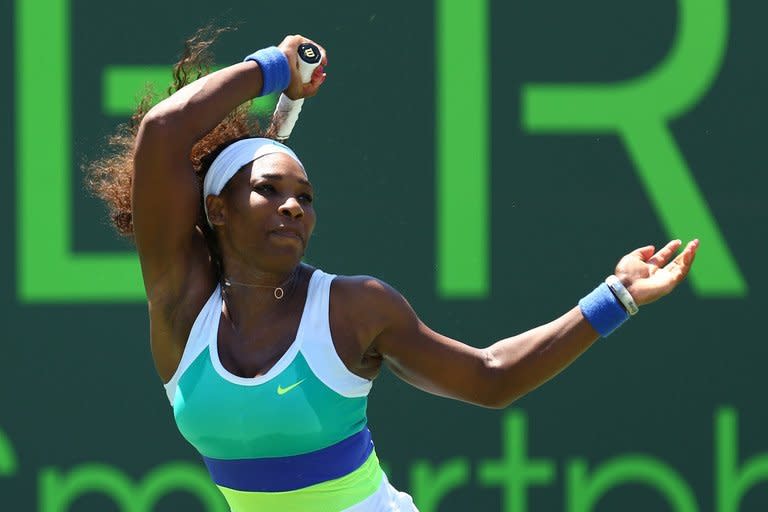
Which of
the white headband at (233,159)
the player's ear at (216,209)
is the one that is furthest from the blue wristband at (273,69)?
the player's ear at (216,209)

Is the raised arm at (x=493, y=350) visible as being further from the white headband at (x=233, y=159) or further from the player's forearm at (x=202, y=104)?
the player's forearm at (x=202, y=104)

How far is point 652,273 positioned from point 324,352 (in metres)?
0.70

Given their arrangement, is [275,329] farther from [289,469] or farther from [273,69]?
[273,69]

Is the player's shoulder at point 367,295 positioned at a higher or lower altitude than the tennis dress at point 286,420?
higher

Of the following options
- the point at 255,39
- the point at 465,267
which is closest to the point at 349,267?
the point at 465,267

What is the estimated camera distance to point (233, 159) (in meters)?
3.12

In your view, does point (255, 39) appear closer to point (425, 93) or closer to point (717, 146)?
point (425, 93)

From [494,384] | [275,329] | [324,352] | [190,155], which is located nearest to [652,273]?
[494,384]

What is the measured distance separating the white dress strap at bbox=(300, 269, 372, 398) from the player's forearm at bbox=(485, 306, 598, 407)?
0.28 m

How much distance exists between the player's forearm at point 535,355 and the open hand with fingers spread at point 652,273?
0.12m

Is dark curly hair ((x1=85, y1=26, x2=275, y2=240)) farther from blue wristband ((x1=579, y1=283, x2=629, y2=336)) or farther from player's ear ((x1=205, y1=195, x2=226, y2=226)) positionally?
blue wristband ((x1=579, y1=283, x2=629, y2=336))

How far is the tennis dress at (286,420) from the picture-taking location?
9.59 ft

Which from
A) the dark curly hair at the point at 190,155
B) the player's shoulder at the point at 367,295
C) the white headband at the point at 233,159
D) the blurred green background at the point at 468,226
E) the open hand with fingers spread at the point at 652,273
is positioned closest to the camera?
the open hand with fingers spread at the point at 652,273

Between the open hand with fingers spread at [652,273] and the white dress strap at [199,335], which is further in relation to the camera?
the white dress strap at [199,335]
